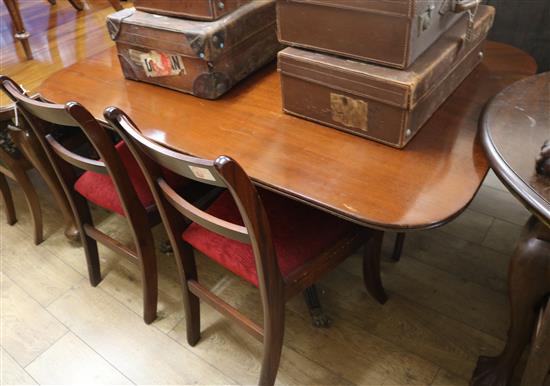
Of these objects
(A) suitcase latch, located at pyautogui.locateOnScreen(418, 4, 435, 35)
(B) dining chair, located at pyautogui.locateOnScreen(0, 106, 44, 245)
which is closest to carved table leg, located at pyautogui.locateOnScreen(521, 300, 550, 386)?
(A) suitcase latch, located at pyautogui.locateOnScreen(418, 4, 435, 35)

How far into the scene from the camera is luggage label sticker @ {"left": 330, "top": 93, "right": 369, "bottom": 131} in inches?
40.8

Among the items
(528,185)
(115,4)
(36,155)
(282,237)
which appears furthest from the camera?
(115,4)

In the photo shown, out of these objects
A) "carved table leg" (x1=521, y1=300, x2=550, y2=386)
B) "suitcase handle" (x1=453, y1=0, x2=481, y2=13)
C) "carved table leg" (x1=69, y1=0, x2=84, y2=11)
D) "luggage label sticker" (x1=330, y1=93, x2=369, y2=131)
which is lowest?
"carved table leg" (x1=521, y1=300, x2=550, y2=386)

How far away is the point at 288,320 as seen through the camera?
154 cm

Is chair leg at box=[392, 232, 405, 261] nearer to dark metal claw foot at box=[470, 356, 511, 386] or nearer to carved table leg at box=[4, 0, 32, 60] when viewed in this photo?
dark metal claw foot at box=[470, 356, 511, 386]

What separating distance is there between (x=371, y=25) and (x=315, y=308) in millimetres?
907

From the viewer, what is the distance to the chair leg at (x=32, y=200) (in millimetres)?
1826

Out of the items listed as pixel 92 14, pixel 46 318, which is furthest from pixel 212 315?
pixel 92 14

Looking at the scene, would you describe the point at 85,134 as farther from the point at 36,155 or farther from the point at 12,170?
the point at 12,170

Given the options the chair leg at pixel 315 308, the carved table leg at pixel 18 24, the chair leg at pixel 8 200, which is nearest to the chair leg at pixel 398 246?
the chair leg at pixel 315 308

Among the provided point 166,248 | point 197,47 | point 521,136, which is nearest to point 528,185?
point 521,136

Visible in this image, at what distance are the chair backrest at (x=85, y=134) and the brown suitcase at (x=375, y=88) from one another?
473mm

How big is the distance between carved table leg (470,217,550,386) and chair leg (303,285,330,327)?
0.53 m

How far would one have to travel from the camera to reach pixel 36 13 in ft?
9.32
